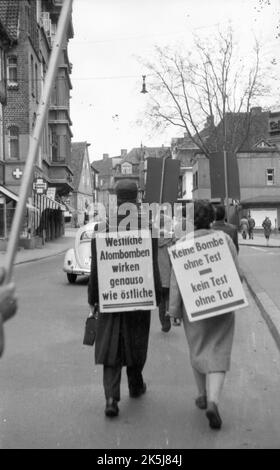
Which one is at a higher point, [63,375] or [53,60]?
[53,60]

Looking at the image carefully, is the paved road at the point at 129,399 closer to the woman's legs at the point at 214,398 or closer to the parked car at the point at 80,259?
the woman's legs at the point at 214,398

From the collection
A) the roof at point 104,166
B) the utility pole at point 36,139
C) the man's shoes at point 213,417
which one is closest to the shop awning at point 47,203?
the man's shoes at point 213,417

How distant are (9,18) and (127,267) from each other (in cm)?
2693

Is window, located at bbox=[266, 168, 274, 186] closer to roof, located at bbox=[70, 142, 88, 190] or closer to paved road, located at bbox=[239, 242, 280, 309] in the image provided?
roof, located at bbox=[70, 142, 88, 190]

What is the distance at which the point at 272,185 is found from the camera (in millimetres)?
63375

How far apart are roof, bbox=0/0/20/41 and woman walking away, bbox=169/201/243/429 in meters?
24.1

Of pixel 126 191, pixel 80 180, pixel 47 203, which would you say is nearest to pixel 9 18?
pixel 47 203

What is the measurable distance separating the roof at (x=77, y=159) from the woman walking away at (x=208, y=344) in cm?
8900

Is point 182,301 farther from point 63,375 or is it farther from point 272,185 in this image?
point 272,185

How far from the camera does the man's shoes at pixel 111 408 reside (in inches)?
204

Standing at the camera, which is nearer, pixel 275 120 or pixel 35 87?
pixel 35 87
